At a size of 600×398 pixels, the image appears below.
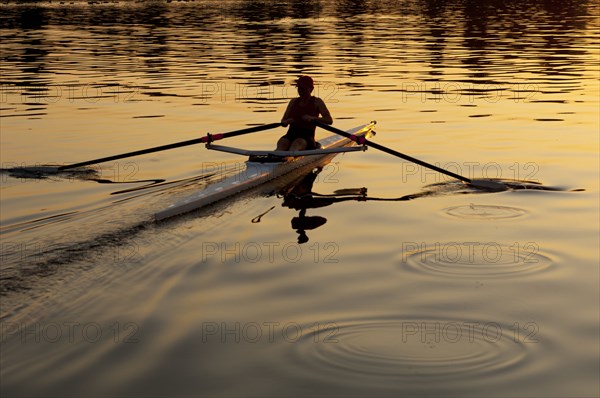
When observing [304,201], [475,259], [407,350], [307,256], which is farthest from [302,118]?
[407,350]

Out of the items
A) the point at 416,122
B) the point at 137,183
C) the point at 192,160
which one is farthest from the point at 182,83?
the point at 137,183

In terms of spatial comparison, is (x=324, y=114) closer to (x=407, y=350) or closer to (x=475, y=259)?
(x=475, y=259)

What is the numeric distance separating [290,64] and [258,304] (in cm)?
2970

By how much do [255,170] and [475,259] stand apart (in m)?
5.40

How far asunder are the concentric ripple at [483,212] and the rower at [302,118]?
3504 mm

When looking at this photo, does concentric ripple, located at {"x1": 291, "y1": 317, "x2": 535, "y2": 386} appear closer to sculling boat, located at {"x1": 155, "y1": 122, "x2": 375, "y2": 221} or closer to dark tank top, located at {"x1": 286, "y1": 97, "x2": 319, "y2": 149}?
sculling boat, located at {"x1": 155, "y1": 122, "x2": 375, "y2": 221}

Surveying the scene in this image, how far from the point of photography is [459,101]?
27.0 metres

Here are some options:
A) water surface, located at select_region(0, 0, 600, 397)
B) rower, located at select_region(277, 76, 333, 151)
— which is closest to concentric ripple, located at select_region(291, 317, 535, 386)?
water surface, located at select_region(0, 0, 600, 397)

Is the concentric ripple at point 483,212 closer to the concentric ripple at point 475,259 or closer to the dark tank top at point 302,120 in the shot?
the concentric ripple at point 475,259

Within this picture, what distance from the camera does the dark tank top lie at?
54.5 ft

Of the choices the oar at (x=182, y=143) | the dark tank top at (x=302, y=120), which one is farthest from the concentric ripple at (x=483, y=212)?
the oar at (x=182, y=143)

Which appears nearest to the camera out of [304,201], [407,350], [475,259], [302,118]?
[407,350]

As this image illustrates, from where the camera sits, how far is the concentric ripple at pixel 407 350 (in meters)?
7.68

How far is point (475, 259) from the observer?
1112 cm
